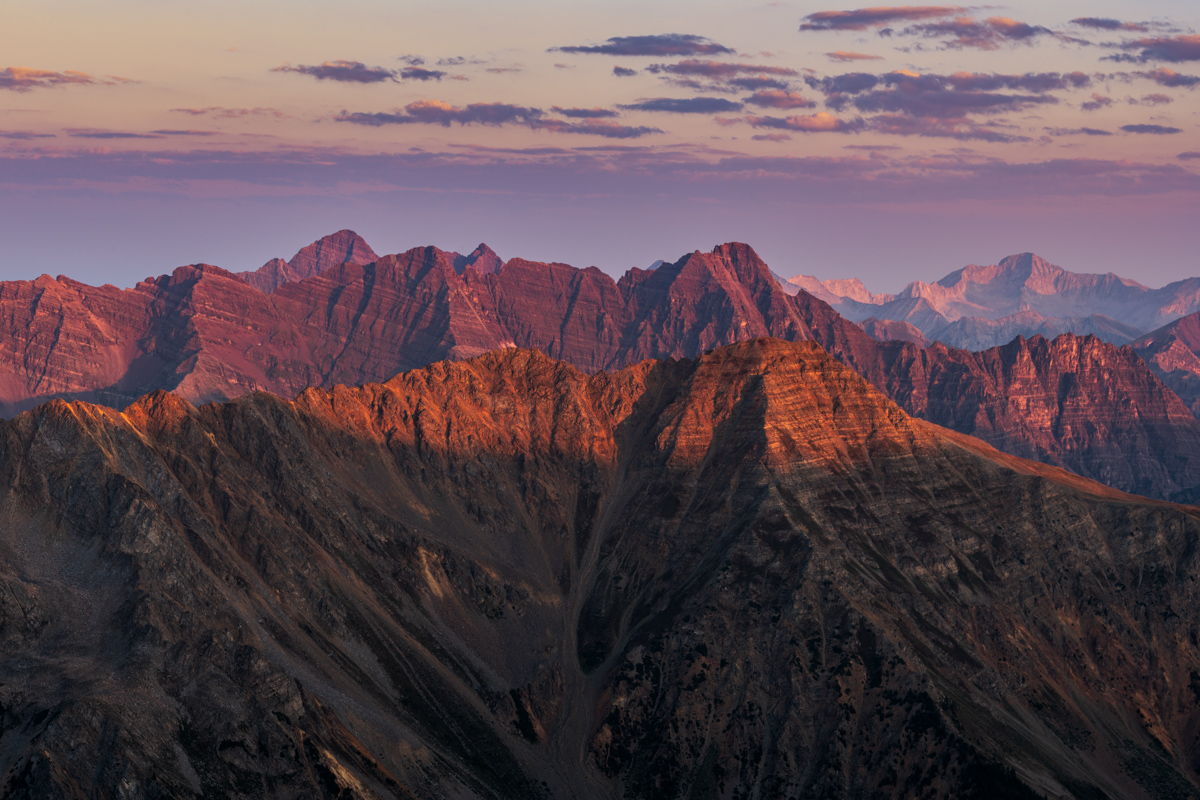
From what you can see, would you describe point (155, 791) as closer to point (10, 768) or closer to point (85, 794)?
point (85, 794)

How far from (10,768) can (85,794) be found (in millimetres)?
14290

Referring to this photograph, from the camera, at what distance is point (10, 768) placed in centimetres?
19550

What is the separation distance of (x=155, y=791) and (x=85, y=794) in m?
11.5

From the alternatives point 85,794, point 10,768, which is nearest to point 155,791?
point 85,794

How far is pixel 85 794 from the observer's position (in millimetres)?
194375

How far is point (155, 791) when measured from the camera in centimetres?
19988

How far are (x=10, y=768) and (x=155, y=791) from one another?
80.9ft
